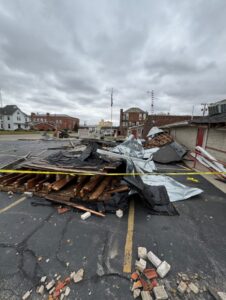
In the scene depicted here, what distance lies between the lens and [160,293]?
72.8 inches

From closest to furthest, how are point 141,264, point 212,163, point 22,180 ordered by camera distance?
point 141,264, point 22,180, point 212,163

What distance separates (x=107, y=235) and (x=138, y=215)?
38.8 inches

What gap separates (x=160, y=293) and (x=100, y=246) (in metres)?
1.14

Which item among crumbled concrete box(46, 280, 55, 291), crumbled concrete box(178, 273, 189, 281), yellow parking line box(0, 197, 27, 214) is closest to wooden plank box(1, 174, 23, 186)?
yellow parking line box(0, 197, 27, 214)

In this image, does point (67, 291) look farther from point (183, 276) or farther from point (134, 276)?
point (183, 276)

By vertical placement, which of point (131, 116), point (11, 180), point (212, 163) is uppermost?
point (131, 116)

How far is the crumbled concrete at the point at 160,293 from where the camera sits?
5.95 ft

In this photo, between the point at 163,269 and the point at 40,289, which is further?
the point at 163,269

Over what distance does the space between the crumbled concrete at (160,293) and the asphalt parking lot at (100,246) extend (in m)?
0.11

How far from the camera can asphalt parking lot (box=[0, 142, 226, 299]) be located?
2.02m

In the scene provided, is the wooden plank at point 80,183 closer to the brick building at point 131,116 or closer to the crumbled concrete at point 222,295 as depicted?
the crumbled concrete at point 222,295

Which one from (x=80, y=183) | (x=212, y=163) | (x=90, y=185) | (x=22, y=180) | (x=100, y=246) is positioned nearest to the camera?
(x=100, y=246)

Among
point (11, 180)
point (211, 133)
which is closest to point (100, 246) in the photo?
point (11, 180)

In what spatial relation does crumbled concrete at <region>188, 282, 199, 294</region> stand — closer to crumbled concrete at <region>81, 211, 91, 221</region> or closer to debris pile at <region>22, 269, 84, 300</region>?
debris pile at <region>22, 269, 84, 300</region>
